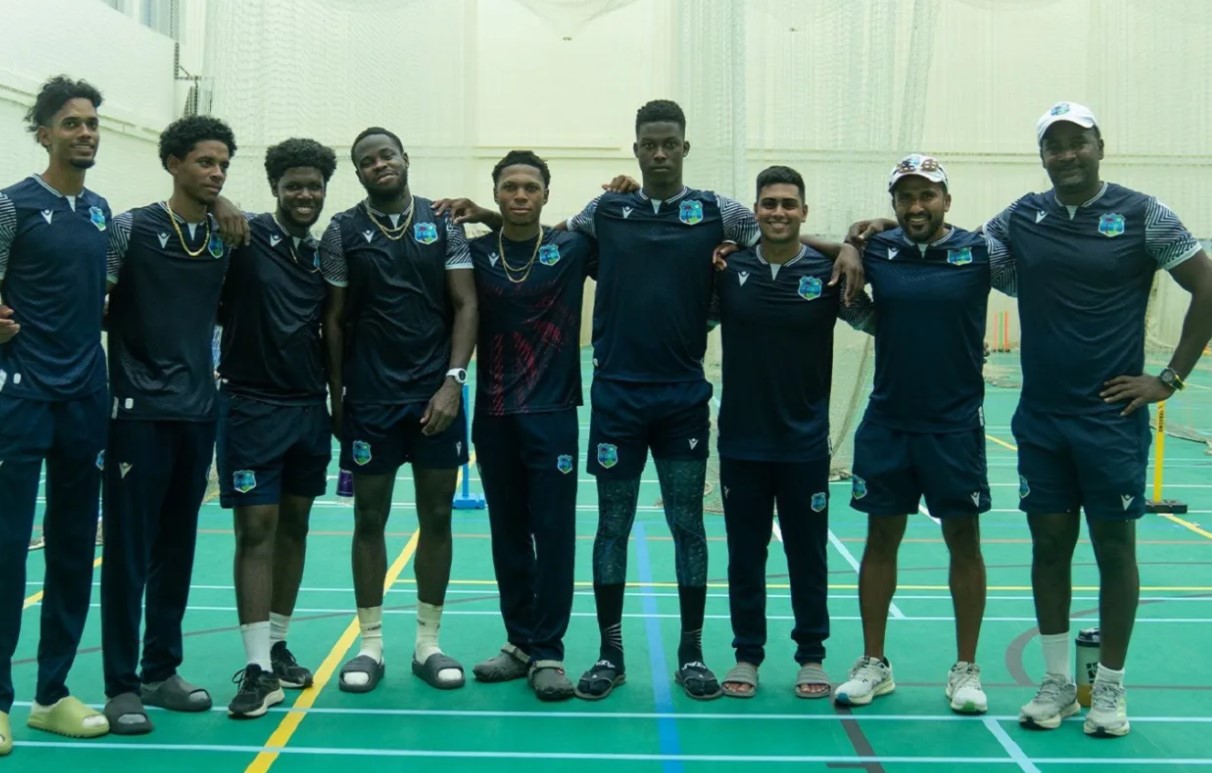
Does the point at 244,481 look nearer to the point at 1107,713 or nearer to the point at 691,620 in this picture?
the point at 691,620

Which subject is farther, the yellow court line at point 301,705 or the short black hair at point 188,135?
the short black hair at point 188,135

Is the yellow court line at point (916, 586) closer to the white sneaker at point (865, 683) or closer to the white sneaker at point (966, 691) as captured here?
the white sneaker at point (865, 683)

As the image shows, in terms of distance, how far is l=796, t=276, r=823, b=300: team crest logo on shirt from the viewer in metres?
4.43

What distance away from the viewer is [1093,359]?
4090 millimetres

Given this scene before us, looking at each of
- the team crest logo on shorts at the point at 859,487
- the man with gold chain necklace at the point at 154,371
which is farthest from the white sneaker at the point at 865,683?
the man with gold chain necklace at the point at 154,371

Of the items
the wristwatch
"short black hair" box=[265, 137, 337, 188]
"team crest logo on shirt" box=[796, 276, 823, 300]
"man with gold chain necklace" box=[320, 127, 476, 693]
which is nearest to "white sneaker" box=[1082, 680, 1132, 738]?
the wristwatch

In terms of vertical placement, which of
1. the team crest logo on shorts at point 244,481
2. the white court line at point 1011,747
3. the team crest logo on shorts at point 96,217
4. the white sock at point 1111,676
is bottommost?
the white court line at point 1011,747

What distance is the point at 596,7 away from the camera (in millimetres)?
10922

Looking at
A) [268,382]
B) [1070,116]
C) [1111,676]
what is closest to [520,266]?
[268,382]

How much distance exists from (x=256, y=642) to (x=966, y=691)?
246 centimetres

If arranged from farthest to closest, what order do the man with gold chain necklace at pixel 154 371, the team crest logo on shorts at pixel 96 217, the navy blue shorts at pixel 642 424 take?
the navy blue shorts at pixel 642 424, the man with gold chain necklace at pixel 154 371, the team crest logo on shorts at pixel 96 217

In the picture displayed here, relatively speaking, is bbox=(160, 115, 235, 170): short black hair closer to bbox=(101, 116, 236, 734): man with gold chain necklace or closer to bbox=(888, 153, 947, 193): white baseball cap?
bbox=(101, 116, 236, 734): man with gold chain necklace

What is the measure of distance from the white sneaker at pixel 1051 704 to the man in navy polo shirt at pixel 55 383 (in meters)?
3.06

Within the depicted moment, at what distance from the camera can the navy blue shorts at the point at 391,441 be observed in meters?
4.52
